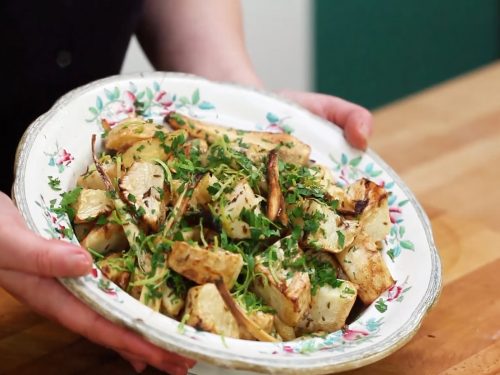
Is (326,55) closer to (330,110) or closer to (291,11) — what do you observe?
(291,11)

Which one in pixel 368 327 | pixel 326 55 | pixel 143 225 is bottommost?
pixel 326 55

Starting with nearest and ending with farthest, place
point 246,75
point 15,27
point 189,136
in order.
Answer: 1. point 189,136
2. point 15,27
3. point 246,75

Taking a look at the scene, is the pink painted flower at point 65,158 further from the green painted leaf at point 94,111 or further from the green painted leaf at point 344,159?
the green painted leaf at point 344,159

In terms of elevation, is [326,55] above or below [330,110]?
below

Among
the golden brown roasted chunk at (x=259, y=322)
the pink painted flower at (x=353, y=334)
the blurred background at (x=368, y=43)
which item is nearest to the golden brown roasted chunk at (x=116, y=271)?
the golden brown roasted chunk at (x=259, y=322)

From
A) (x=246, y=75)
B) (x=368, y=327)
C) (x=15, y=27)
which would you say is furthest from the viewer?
(x=246, y=75)

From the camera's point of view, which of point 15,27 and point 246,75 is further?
point 246,75

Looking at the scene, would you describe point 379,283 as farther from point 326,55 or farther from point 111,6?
point 326,55

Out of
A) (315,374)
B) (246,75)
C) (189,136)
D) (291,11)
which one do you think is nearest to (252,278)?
(315,374)

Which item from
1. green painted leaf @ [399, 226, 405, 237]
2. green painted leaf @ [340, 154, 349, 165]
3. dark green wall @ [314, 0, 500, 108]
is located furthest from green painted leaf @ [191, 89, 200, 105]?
dark green wall @ [314, 0, 500, 108]
